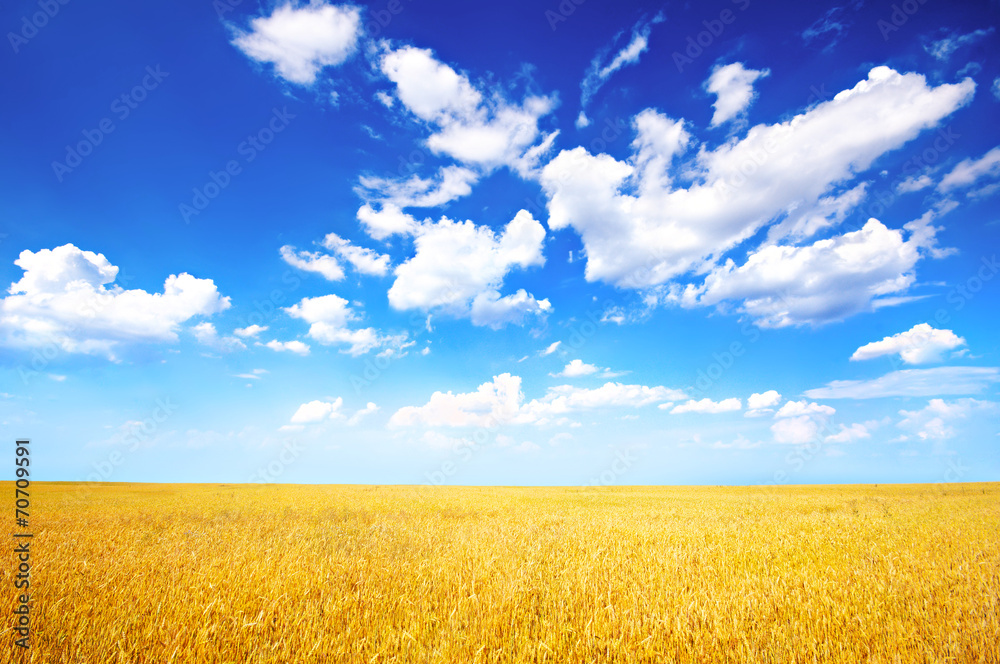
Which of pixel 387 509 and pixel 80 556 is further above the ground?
pixel 80 556

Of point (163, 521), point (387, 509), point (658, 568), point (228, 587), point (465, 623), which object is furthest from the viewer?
point (387, 509)

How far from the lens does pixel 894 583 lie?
23.9 feet

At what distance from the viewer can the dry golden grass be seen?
4.82 metres

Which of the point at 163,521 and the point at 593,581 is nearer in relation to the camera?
the point at 593,581

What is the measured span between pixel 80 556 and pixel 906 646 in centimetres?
1342

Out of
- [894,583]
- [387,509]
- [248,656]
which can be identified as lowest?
[387,509]

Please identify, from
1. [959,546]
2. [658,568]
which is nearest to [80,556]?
[658,568]

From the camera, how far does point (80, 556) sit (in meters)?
8.34

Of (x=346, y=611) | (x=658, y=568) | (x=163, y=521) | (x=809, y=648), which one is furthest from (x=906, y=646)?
(x=163, y=521)

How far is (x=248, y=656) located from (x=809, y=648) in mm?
6352

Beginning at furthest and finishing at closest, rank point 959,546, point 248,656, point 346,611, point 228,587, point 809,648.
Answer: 1. point 959,546
2. point 228,587
3. point 346,611
4. point 809,648
5. point 248,656

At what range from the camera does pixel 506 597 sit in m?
6.10

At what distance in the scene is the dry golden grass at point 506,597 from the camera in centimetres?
482

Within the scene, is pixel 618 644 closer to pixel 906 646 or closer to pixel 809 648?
pixel 809 648
